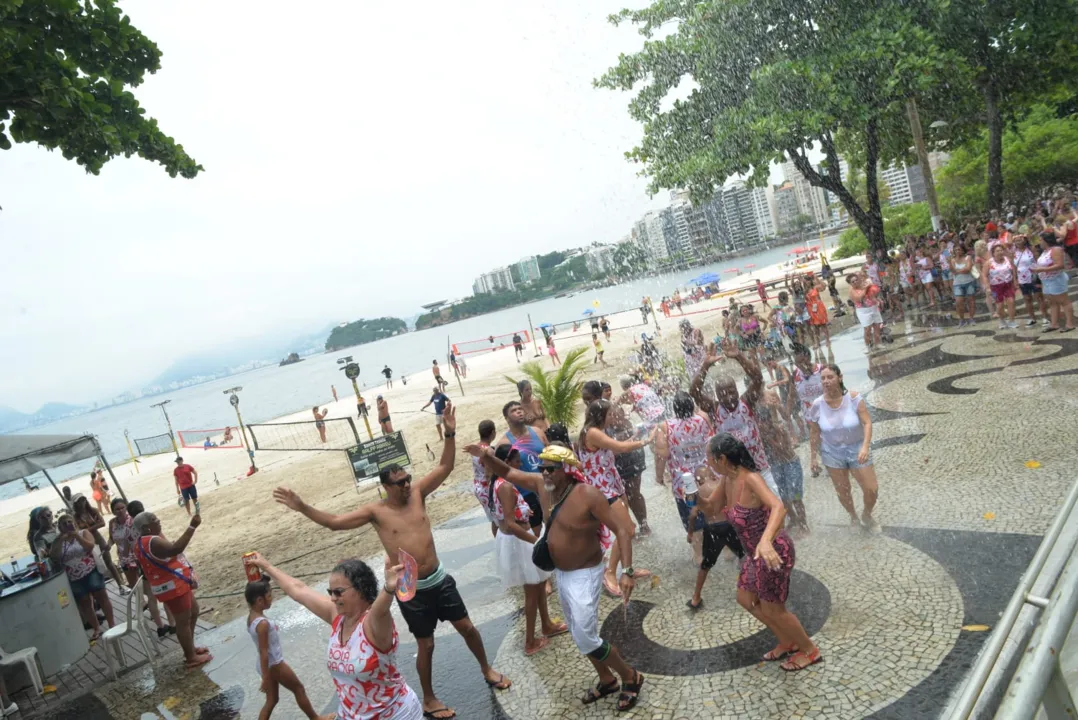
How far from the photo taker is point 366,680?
357 centimetres

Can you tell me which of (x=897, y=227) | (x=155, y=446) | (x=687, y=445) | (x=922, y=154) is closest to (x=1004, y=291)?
(x=922, y=154)

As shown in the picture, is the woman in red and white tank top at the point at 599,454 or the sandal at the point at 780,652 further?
the woman in red and white tank top at the point at 599,454

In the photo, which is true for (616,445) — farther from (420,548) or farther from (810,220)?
(810,220)

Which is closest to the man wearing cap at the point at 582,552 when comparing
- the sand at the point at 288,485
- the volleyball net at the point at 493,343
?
the sand at the point at 288,485

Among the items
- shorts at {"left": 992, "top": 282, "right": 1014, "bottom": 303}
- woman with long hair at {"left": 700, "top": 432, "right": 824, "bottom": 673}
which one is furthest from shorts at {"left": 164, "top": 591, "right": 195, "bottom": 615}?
shorts at {"left": 992, "top": 282, "right": 1014, "bottom": 303}

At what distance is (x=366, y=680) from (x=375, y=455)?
329 inches

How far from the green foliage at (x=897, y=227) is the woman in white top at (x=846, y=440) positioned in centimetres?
3268

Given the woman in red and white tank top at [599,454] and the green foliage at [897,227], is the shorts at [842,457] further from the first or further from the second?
the green foliage at [897,227]

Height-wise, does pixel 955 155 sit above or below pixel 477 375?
above

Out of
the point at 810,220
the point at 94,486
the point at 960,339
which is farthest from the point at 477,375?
the point at 810,220

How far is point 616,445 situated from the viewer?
5.83 metres

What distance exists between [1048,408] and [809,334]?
7.80 meters

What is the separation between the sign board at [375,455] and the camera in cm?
1168

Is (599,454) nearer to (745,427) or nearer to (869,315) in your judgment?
(745,427)
